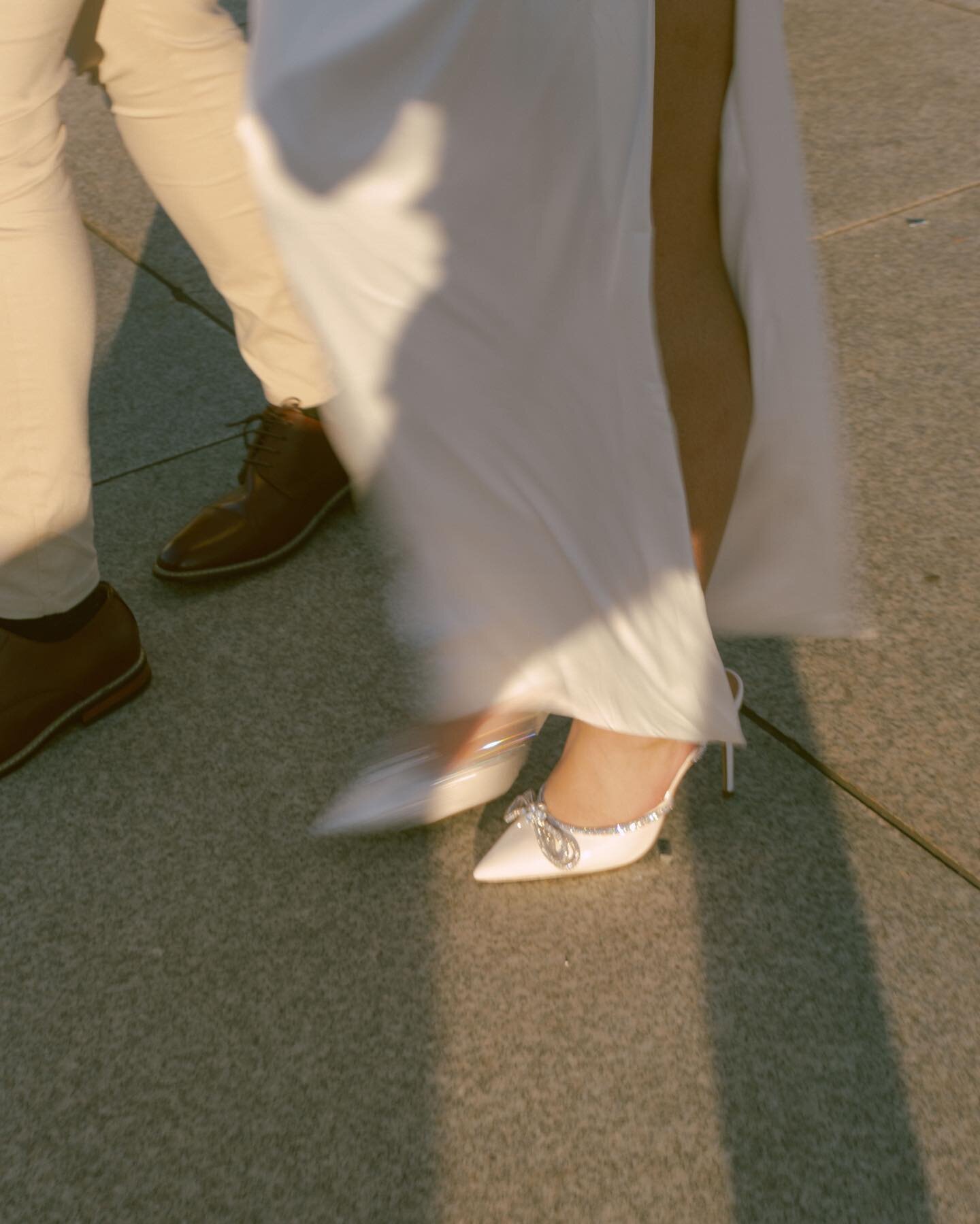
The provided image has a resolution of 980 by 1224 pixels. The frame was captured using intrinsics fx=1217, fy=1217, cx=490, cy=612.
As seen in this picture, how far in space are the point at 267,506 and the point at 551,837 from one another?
3.00 feet

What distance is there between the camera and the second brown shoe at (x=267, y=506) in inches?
83.8

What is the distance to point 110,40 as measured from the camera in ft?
5.94

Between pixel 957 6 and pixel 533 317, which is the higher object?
pixel 533 317

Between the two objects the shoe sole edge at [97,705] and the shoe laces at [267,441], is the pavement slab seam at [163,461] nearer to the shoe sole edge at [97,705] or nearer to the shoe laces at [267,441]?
the shoe laces at [267,441]

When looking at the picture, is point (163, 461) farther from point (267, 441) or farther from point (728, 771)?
point (728, 771)

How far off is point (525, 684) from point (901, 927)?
53cm

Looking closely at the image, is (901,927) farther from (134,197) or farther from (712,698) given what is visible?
(134,197)

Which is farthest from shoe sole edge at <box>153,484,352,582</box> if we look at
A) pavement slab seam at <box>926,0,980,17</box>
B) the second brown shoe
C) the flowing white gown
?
pavement slab seam at <box>926,0,980,17</box>

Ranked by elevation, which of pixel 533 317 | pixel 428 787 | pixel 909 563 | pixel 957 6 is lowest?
pixel 957 6

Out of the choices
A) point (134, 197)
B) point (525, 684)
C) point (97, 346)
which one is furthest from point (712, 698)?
point (134, 197)

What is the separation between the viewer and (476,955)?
1482 mm

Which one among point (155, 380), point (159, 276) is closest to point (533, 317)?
point (155, 380)

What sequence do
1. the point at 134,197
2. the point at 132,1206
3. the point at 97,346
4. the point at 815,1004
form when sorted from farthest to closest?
the point at 134,197 < the point at 97,346 < the point at 815,1004 < the point at 132,1206

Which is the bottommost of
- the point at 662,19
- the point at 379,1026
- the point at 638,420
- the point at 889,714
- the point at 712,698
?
the point at 889,714
